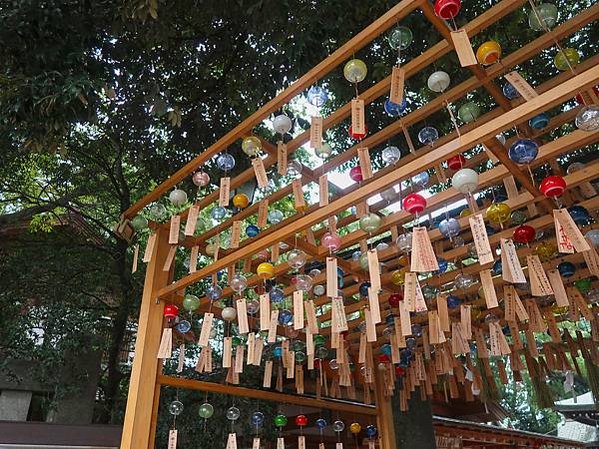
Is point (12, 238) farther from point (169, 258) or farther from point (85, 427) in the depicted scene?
point (169, 258)

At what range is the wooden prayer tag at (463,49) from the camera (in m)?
1.42

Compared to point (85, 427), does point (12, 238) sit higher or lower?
higher

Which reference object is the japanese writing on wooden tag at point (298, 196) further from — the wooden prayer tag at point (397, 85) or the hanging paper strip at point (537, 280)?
the hanging paper strip at point (537, 280)

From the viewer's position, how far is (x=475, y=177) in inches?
66.3

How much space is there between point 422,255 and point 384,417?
112 inches

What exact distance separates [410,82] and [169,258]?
5.79 feet

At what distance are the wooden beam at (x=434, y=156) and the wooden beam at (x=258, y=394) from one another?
0.72 meters

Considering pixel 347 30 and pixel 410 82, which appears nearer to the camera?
pixel 347 30

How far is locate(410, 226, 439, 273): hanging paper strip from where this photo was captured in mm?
1612

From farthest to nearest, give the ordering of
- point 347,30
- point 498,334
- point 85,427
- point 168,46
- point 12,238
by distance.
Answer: point 12,238
point 85,427
point 168,46
point 347,30
point 498,334

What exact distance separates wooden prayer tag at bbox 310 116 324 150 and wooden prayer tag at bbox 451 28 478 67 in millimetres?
612

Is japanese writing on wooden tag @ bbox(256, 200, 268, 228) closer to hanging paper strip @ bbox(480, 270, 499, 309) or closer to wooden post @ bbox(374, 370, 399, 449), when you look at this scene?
hanging paper strip @ bbox(480, 270, 499, 309)

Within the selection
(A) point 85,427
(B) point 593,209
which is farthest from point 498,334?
(A) point 85,427

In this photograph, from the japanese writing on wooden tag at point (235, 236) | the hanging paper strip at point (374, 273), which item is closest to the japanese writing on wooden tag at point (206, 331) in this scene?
the japanese writing on wooden tag at point (235, 236)
